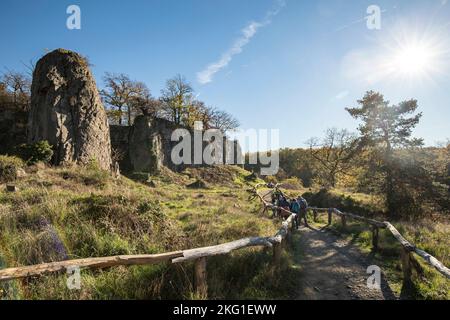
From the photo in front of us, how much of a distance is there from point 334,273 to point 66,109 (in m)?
22.3

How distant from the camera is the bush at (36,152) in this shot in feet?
57.9

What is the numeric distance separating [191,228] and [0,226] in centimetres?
494

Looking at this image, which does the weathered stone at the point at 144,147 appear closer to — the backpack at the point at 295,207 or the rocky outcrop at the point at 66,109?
the rocky outcrop at the point at 66,109

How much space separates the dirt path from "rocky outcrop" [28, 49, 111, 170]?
18779 millimetres

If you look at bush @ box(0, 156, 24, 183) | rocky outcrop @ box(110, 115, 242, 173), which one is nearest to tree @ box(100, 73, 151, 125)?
rocky outcrop @ box(110, 115, 242, 173)

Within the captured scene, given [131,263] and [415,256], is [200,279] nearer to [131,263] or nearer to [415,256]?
[131,263]

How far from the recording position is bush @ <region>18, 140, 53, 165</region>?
17.6m

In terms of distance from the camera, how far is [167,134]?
4069cm

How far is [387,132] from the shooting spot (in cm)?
1898

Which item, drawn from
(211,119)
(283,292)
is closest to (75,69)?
(283,292)

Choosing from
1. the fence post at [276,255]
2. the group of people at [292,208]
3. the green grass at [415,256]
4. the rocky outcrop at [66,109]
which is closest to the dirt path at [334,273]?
the green grass at [415,256]

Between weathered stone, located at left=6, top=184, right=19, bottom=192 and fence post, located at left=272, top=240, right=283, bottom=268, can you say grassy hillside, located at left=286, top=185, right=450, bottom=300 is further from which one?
weathered stone, located at left=6, top=184, right=19, bottom=192

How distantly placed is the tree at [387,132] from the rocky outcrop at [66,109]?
22541 mm

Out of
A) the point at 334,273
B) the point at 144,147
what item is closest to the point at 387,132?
the point at 334,273
